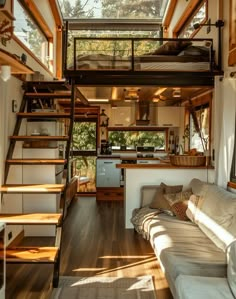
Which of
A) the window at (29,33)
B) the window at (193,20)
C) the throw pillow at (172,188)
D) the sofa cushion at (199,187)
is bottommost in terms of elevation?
the throw pillow at (172,188)

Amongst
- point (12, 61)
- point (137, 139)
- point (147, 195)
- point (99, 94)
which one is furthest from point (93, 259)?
point (137, 139)

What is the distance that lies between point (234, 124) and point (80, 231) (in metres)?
2.83

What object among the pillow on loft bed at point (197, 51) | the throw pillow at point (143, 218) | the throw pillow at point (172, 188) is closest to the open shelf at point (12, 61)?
the throw pillow at point (143, 218)

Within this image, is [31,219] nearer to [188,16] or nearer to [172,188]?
[172,188]

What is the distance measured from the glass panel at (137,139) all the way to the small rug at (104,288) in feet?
19.8

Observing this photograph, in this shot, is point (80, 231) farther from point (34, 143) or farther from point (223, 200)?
point (223, 200)

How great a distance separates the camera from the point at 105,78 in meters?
5.34

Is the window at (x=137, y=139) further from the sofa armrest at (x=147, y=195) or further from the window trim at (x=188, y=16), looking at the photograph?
the sofa armrest at (x=147, y=195)

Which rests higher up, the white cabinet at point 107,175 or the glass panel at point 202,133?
the glass panel at point 202,133

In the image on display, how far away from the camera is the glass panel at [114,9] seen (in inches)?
324

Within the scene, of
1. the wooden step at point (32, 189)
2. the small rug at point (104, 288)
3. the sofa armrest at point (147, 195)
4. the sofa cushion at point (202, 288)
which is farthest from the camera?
the sofa armrest at point (147, 195)

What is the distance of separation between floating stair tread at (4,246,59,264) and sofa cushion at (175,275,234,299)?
152cm

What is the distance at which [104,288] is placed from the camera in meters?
3.37

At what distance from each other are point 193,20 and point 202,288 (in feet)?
19.8
